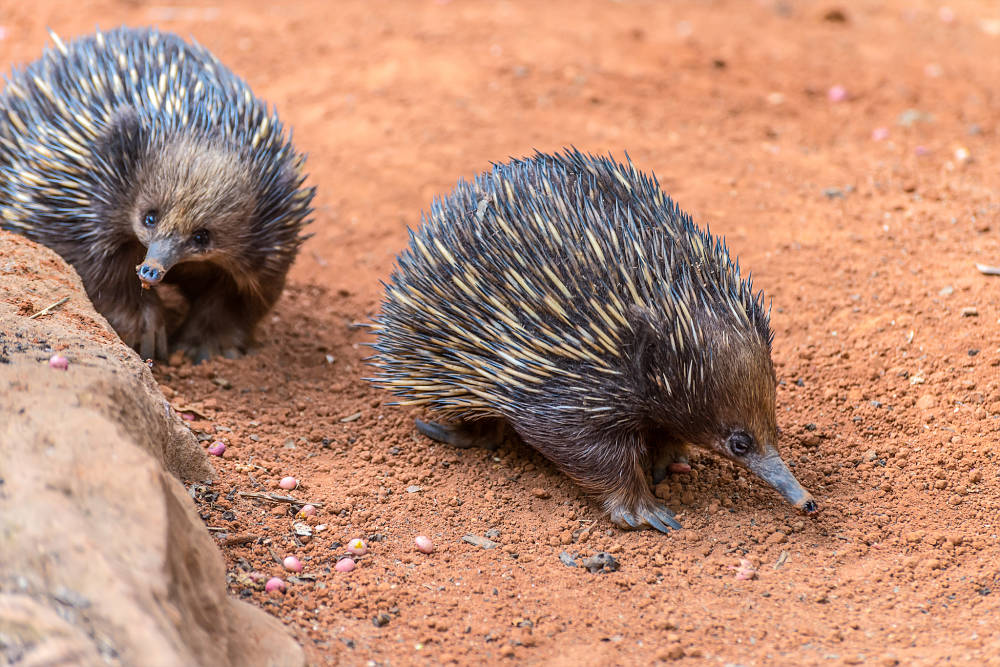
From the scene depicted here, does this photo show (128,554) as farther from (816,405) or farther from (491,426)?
(816,405)

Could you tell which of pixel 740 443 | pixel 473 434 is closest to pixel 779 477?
pixel 740 443

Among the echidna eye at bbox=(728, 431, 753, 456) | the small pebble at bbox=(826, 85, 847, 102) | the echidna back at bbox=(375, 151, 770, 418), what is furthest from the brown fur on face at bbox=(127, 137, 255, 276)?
the small pebble at bbox=(826, 85, 847, 102)

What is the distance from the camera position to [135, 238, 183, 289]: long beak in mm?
4664

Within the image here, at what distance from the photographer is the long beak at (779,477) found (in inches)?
160

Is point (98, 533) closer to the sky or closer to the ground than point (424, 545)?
closer to the sky

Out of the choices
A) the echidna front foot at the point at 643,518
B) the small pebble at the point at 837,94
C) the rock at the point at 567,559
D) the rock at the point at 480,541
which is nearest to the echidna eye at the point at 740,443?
the echidna front foot at the point at 643,518

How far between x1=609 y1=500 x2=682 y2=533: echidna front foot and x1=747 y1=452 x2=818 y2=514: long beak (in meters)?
0.49

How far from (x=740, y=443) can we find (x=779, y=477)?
203 millimetres

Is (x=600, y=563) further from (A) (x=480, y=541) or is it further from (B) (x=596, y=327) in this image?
(B) (x=596, y=327)

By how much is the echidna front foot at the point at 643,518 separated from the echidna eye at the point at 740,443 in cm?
50

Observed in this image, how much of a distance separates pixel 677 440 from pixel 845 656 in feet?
4.73

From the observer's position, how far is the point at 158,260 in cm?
478

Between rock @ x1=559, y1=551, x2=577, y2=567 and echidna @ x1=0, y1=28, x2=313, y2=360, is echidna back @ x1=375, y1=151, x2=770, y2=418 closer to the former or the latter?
rock @ x1=559, y1=551, x2=577, y2=567

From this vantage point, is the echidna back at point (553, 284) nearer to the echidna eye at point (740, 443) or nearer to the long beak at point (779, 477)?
the echidna eye at point (740, 443)
